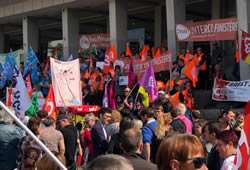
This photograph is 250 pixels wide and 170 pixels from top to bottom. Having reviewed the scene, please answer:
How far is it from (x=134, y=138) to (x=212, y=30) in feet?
36.1

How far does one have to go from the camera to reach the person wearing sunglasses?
3.00 metres

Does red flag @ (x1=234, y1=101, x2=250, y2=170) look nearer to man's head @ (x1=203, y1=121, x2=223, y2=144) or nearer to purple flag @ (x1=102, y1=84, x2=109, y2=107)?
man's head @ (x1=203, y1=121, x2=223, y2=144)

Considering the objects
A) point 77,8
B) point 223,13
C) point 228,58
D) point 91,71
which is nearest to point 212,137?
point 91,71

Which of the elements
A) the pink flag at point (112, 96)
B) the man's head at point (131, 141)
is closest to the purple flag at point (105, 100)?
the pink flag at point (112, 96)

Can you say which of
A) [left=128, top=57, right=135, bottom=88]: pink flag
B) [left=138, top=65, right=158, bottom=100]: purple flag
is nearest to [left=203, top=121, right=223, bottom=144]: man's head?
[left=138, top=65, right=158, bottom=100]: purple flag

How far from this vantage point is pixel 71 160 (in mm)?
7457

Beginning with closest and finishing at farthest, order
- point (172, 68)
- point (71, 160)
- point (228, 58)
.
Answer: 1. point (71, 160)
2. point (172, 68)
3. point (228, 58)

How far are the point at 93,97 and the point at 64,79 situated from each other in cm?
371

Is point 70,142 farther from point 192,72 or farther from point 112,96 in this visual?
point 112,96

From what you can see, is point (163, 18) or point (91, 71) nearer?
point (91, 71)

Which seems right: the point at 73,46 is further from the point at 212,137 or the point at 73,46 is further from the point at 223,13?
the point at 212,137

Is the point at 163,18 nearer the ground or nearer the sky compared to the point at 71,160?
nearer the sky

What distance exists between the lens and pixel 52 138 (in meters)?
7.07

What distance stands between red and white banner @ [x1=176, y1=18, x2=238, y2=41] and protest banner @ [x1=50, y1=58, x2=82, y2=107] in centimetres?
524
